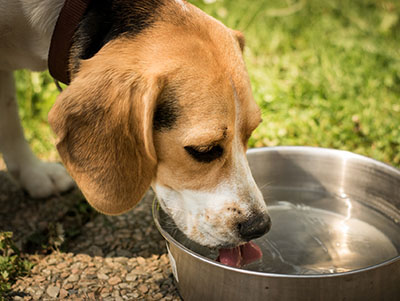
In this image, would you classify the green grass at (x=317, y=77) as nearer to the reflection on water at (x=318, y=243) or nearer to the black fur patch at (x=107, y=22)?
the reflection on water at (x=318, y=243)

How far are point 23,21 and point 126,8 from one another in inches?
23.7

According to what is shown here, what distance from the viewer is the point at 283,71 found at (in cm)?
548

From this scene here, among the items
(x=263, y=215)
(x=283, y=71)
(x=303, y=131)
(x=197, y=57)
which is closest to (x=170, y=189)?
(x=263, y=215)

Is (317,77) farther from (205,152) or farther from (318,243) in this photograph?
(205,152)

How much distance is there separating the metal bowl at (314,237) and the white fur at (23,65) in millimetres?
1128

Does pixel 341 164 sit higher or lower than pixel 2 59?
higher

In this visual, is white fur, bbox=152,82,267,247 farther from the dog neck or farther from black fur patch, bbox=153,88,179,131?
the dog neck

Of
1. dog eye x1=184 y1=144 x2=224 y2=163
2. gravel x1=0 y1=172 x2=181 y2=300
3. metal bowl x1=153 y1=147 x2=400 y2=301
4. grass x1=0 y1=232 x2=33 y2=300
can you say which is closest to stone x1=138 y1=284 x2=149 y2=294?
gravel x1=0 y1=172 x2=181 y2=300

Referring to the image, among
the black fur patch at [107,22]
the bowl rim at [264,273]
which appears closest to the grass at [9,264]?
Result: the bowl rim at [264,273]

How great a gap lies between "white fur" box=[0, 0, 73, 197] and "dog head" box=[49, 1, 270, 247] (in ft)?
1.49

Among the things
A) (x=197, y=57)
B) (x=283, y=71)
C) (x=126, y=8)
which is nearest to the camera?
(x=197, y=57)

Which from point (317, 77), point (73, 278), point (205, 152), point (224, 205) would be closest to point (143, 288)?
point (73, 278)

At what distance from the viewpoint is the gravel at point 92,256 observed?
2896 millimetres

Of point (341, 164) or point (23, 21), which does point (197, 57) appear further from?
point (341, 164)
